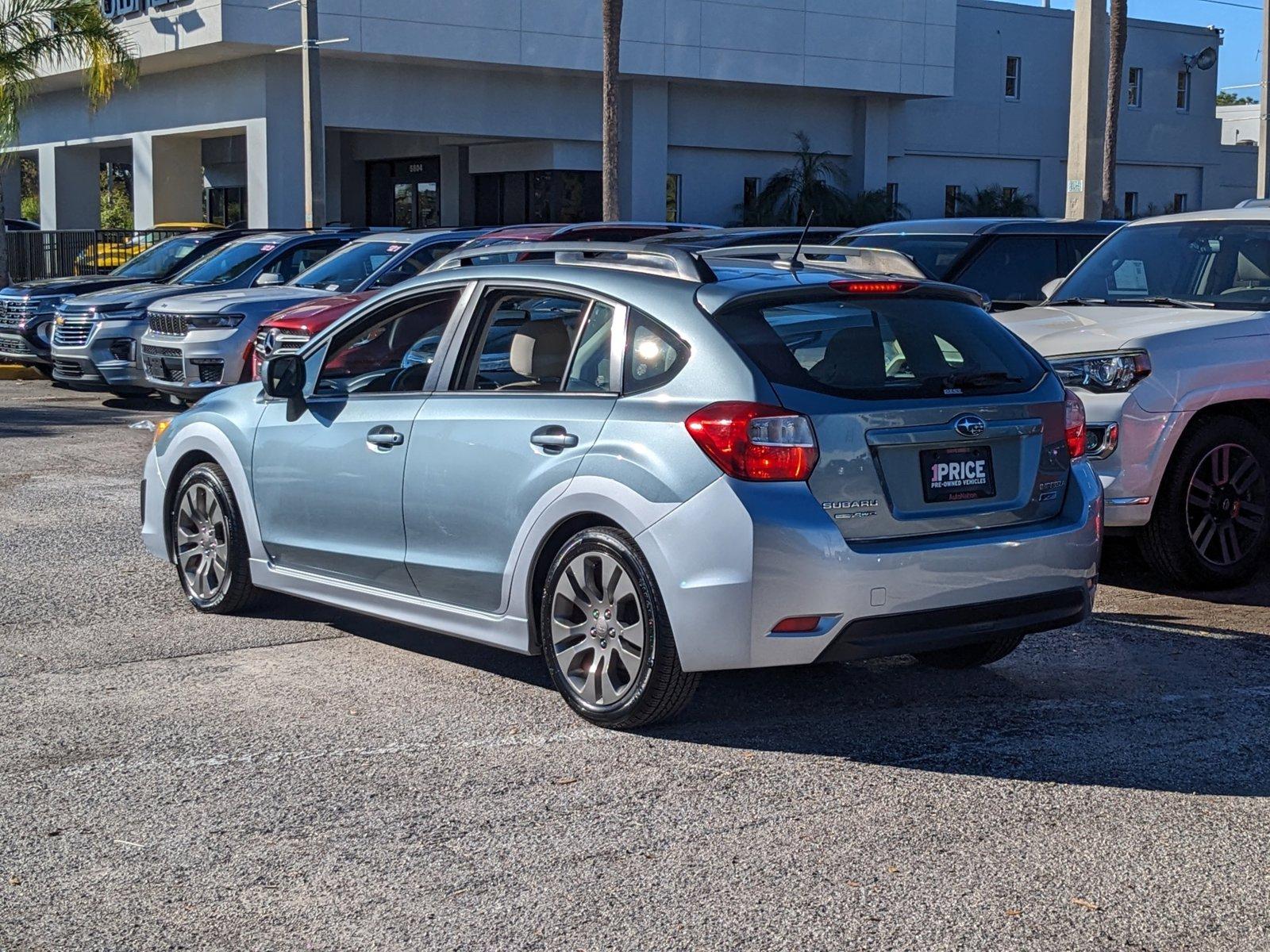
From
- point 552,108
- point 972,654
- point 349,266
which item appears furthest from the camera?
point 552,108

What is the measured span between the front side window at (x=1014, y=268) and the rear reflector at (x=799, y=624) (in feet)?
23.4

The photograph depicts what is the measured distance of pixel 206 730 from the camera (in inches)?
242

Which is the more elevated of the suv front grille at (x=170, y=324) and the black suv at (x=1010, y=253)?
the black suv at (x=1010, y=253)

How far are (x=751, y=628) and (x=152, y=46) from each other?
3509 cm

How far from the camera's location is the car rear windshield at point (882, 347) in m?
5.94

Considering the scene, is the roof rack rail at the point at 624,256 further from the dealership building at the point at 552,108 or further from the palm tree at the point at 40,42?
the dealership building at the point at 552,108

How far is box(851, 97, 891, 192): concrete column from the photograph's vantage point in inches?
1900

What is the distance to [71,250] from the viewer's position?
33.1 m

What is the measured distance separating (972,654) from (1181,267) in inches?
149

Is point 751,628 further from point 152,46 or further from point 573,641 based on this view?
point 152,46

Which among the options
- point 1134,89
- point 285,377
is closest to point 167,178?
point 1134,89

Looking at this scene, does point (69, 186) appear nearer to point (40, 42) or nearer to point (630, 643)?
point (40, 42)

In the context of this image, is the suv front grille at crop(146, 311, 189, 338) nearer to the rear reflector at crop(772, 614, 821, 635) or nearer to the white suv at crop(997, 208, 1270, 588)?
the white suv at crop(997, 208, 1270, 588)

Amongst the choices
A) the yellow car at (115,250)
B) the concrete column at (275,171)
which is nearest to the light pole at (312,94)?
the yellow car at (115,250)
